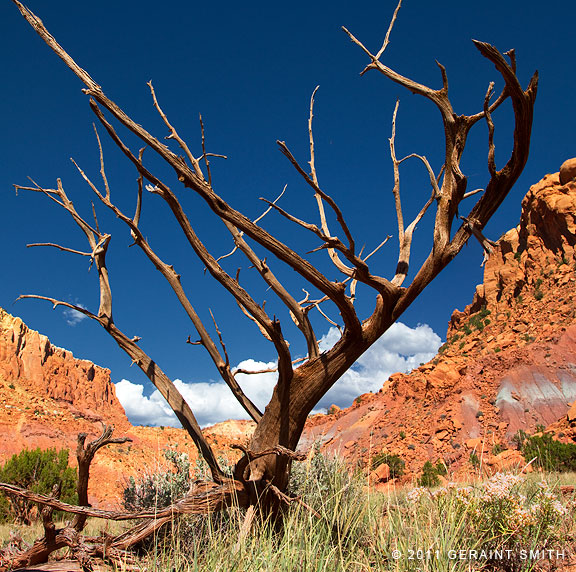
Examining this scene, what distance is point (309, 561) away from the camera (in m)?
2.50

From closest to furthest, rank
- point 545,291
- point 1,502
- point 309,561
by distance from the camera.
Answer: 1. point 309,561
2. point 1,502
3. point 545,291

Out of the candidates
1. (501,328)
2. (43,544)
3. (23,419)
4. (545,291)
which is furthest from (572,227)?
(23,419)

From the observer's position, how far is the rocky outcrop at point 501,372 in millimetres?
24594

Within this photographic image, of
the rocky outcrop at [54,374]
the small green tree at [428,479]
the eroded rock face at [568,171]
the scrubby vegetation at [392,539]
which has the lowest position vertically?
the small green tree at [428,479]

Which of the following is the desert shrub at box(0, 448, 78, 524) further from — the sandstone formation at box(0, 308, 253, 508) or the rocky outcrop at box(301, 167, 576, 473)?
the rocky outcrop at box(301, 167, 576, 473)

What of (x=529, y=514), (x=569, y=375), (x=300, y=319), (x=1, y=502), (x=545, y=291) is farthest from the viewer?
(x=545, y=291)

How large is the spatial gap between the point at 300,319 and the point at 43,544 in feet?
8.42

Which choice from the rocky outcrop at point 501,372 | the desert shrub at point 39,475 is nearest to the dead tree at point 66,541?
the desert shrub at point 39,475

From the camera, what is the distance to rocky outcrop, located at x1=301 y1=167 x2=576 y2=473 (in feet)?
80.7

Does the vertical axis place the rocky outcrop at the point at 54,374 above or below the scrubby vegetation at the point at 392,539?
above

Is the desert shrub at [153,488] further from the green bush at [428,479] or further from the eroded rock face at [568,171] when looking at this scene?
the eroded rock face at [568,171]

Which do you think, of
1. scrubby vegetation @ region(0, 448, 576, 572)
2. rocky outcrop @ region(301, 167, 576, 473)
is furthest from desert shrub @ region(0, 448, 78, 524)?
scrubby vegetation @ region(0, 448, 576, 572)

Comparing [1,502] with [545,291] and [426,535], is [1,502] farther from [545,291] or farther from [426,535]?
[545,291]

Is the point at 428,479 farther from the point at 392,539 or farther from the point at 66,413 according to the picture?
the point at 66,413
